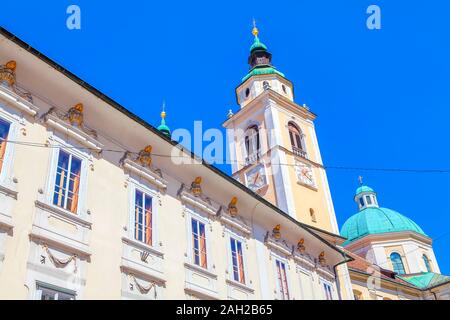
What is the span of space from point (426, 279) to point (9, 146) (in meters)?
41.8

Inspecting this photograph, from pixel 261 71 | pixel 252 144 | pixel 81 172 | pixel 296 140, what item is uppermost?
pixel 261 71

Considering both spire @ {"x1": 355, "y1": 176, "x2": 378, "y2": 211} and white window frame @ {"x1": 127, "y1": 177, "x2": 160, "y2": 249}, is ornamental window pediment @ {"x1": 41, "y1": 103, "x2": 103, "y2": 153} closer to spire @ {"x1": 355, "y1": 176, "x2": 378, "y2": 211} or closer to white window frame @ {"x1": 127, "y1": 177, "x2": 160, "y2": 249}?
white window frame @ {"x1": 127, "y1": 177, "x2": 160, "y2": 249}

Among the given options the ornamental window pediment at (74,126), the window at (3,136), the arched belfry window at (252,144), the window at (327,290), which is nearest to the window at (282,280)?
the window at (327,290)

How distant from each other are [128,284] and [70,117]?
4.49 meters

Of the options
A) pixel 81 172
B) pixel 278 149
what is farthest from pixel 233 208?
pixel 278 149

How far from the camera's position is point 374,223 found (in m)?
51.5

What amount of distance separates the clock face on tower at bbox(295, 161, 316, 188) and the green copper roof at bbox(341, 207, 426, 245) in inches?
773

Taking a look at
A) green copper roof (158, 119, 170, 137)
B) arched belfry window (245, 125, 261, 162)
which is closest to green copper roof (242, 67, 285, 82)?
arched belfry window (245, 125, 261, 162)

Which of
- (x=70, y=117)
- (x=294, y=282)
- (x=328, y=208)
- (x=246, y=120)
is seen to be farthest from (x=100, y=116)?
(x=246, y=120)

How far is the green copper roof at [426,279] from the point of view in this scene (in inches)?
1642

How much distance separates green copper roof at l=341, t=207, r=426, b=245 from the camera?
5019 cm

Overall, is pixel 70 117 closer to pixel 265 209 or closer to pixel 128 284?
pixel 128 284

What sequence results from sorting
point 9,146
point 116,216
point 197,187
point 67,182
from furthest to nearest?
point 197,187
point 116,216
point 67,182
point 9,146

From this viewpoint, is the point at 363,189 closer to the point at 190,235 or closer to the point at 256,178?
the point at 256,178
